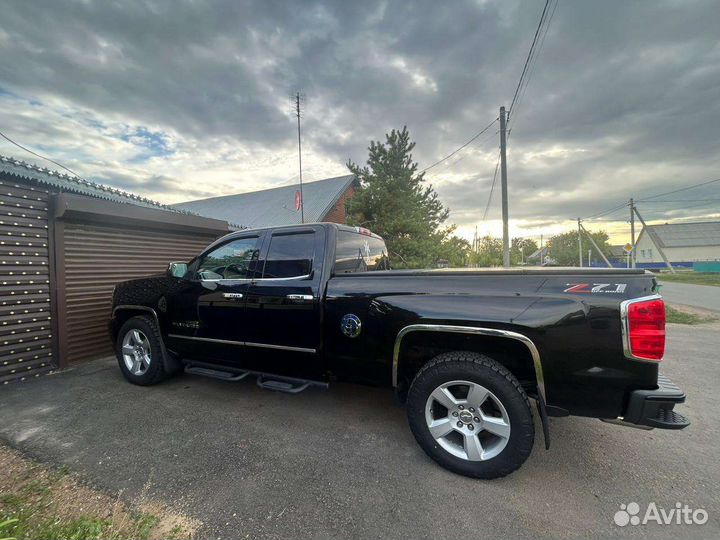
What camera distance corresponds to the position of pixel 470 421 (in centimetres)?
231

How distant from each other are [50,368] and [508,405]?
6.15 metres

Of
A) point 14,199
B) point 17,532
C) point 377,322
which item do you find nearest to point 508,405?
point 377,322

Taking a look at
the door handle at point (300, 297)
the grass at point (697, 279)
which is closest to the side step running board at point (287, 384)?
the door handle at point (300, 297)

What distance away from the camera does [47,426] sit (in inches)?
121

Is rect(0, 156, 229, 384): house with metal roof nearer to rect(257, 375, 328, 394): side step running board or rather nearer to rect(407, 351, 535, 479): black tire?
rect(257, 375, 328, 394): side step running board

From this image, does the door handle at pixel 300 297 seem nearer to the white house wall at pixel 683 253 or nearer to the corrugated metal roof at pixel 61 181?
the corrugated metal roof at pixel 61 181

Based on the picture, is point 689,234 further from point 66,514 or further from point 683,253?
point 66,514

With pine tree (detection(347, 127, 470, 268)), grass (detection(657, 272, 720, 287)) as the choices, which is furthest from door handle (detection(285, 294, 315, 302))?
grass (detection(657, 272, 720, 287))

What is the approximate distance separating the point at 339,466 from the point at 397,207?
11.1 metres

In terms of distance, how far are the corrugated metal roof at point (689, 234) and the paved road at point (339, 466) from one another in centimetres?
7125

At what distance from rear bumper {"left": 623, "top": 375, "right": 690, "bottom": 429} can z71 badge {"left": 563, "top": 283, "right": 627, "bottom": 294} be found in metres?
0.66

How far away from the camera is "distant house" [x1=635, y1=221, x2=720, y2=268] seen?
51656 millimetres

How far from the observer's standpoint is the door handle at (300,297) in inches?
115

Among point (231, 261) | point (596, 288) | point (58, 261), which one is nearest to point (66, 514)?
point (231, 261)
